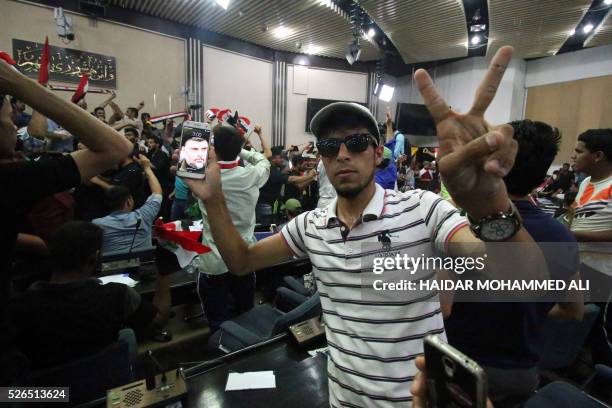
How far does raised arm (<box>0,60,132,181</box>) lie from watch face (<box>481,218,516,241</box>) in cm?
111

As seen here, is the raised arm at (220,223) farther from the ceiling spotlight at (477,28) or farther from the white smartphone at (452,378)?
the ceiling spotlight at (477,28)

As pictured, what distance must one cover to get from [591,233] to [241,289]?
2.57 m

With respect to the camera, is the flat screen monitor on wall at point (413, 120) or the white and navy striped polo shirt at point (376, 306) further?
the flat screen monitor on wall at point (413, 120)

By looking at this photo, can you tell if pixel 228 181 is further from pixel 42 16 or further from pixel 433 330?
pixel 42 16

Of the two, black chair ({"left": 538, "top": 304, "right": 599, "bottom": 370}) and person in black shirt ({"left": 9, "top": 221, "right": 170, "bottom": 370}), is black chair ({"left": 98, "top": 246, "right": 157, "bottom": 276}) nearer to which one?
person in black shirt ({"left": 9, "top": 221, "right": 170, "bottom": 370})

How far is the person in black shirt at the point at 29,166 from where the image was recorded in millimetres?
934

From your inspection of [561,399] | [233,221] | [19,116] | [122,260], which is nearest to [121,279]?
[122,260]

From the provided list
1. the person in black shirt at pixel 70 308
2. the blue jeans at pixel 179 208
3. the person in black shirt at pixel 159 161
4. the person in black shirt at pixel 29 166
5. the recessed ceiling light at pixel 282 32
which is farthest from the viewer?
the recessed ceiling light at pixel 282 32

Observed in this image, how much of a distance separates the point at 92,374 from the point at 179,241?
912mm

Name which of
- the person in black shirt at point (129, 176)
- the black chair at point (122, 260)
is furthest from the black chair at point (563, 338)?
the person in black shirt at point (129, 176)

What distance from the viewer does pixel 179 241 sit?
227cm

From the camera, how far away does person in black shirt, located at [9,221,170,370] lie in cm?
151

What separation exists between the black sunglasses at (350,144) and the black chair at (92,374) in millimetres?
1319

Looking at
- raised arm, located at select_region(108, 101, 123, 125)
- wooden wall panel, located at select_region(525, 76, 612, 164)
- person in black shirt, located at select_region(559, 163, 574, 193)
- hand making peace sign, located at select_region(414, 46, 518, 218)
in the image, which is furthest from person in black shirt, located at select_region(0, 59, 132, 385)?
wooden wall panel, located at select_region(525, 76, 612, 164)
